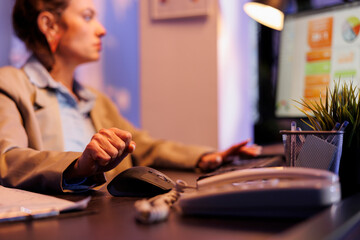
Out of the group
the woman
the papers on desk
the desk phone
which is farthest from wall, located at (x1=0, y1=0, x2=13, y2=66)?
the desk phone

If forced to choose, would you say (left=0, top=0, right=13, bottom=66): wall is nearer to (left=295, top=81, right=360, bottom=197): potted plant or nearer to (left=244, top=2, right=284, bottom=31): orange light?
(left=244, top=2, right=284, bottom=31): orange light

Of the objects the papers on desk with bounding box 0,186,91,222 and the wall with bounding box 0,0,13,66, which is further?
the wall with bounding box 0,0,13,66

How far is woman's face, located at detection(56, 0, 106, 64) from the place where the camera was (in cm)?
139

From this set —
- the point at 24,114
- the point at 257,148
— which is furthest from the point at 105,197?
the point at 257,148

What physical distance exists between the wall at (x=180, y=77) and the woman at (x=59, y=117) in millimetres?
406

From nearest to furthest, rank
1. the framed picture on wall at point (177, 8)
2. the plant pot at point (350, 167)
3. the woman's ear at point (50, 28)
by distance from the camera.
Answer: the plant pot at point (350, 167) → the woman's ear at point (50, 28) → the framed picture on wall at point (177, 8)

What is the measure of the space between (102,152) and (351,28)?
950 millimetres

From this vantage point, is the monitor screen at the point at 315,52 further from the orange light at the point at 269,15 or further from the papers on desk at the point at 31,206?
the papers on desk at the point at 31,206

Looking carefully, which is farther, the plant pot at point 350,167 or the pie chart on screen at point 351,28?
the pie chart on screen at point 351,28

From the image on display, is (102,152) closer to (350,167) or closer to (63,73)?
(350,167)

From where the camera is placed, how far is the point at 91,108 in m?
1.41

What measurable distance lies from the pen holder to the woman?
0.99 ft

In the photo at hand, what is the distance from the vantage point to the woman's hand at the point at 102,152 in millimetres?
732

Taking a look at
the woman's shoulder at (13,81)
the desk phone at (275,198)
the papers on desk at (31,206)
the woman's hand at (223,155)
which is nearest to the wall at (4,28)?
the woman's shoulder at (13,81)
